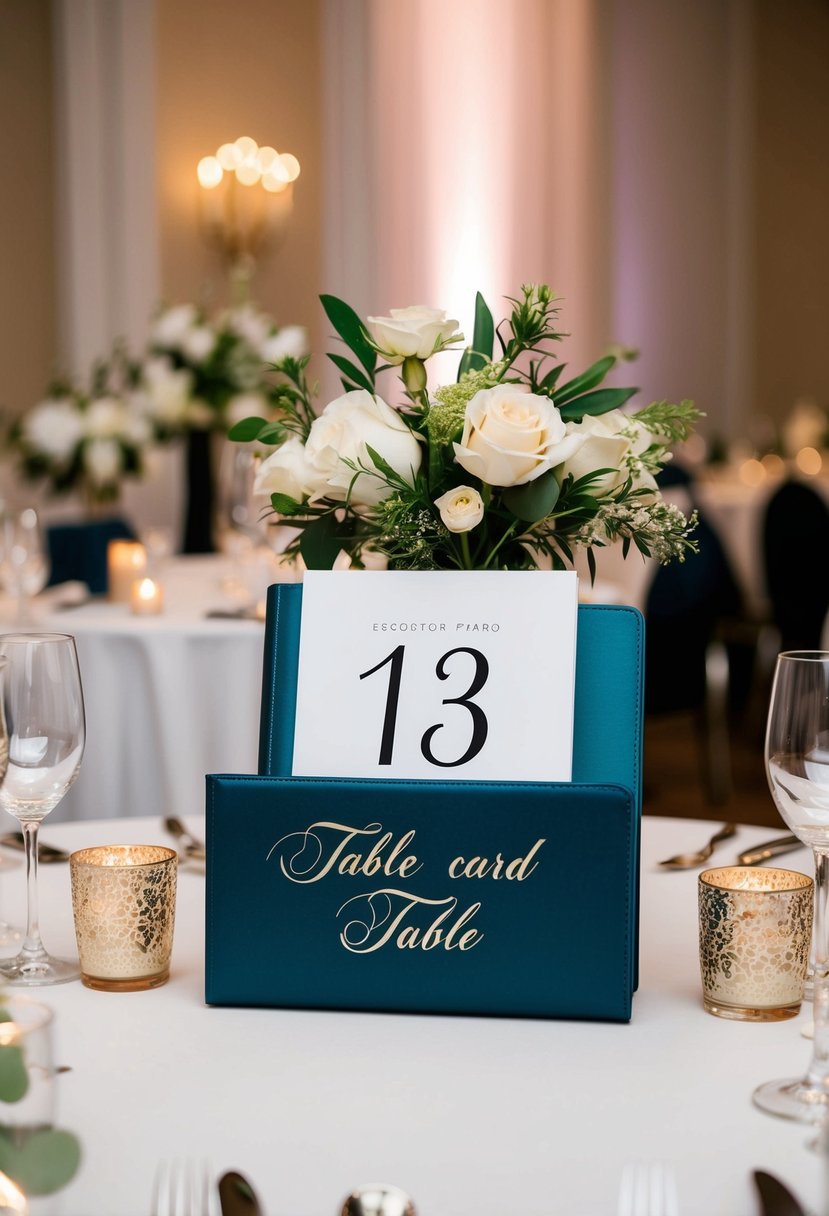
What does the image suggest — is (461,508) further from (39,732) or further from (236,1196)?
(236,1196)

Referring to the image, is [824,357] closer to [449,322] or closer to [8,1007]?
[449,322]

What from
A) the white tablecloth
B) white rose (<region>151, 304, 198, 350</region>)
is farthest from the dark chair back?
the white tablecloth

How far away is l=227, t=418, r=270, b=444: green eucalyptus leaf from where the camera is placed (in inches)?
48.6

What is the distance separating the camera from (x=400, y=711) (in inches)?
42.0

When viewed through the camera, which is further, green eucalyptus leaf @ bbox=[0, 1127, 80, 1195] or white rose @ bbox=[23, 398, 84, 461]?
white rose @ bbox=[23, 398, 84, 461]

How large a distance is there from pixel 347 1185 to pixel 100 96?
6789 millimetres

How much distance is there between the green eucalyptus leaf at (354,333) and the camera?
46.5 inches

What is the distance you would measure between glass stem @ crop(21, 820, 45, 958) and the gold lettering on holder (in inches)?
9.6

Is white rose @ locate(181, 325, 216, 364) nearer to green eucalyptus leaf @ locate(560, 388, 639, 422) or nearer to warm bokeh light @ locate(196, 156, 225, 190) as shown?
warm bokeh light @ locate(196, 156, 225, 190)

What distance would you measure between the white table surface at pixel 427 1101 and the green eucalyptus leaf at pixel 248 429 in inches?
17.2

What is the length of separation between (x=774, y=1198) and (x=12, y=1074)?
373mm

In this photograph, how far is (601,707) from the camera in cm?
107

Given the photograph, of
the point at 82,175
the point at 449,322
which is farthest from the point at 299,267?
the point at 449,322

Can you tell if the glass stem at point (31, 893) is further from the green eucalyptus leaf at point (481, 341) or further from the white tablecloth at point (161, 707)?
the white tablecloth at point (161, 707)
